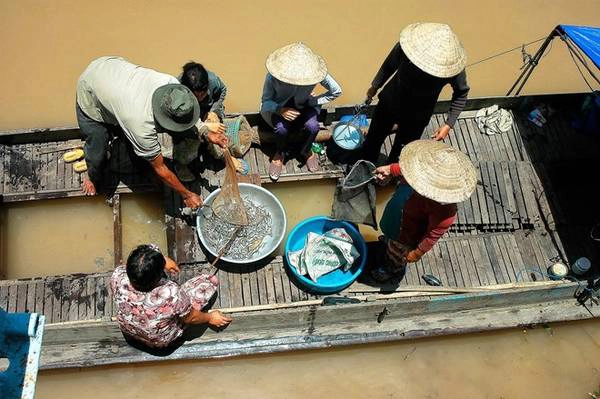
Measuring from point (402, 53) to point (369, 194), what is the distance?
3.65 ft

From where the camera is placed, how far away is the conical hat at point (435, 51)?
3.60 metres

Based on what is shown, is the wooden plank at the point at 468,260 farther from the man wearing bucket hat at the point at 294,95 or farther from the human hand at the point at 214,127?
the human hand at the point at 214,127

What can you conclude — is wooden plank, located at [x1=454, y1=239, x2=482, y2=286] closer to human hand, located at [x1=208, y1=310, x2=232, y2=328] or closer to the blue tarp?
the blue tarp

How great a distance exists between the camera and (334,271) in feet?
14.0

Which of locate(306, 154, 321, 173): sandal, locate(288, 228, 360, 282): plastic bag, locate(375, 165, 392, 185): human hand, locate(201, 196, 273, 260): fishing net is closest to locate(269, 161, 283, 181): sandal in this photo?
locate(306, 154, 321, 173): sandal

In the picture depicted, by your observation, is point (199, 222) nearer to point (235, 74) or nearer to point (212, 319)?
point (212, 319)

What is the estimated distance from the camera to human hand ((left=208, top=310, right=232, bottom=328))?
12.4 feet

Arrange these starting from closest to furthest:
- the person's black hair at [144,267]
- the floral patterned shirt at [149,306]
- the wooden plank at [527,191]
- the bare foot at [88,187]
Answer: the person's black hair at [144,267], the floral patterned shirt at [149,306], the bare foot at [88,187], the wooden plank at [527,191]

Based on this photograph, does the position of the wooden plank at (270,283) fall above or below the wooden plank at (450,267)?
below

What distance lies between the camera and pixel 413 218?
3.56 m

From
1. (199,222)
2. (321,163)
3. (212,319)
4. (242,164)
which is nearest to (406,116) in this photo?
(321,163)

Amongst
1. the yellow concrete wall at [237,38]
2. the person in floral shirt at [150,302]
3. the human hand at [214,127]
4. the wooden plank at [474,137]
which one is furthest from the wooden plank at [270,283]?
the wooden plank at [474,137]

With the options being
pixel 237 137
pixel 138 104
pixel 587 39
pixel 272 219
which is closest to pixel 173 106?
pixel 138 104

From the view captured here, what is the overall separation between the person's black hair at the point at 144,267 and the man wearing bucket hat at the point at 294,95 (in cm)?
163
